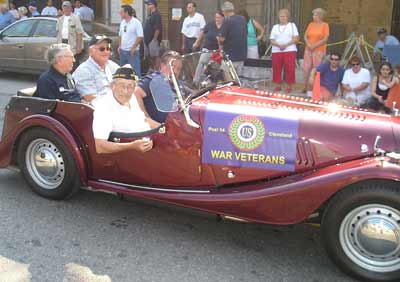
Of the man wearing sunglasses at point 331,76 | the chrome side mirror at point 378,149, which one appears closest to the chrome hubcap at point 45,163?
the chrome side mirror at point 378,149

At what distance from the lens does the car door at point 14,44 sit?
11.5 meters

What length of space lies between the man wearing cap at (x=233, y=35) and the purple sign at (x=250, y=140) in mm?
4607

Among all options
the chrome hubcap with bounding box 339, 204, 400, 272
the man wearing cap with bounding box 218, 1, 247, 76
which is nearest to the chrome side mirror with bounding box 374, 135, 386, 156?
the chrome hubcap with bounding box 339, 204, 400, 272

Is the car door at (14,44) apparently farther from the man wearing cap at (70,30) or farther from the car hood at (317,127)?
the car hood at (317,127)

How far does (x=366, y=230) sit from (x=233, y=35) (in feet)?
18.2

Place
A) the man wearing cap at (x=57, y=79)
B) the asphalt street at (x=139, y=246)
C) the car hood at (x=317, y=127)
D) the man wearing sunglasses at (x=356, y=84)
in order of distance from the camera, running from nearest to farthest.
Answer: the asphalt street at (x=139, y=246) → the car hood at (x=317, y=127) → the man wearing cap at (x=57, y=79) → the man wearing sunglasses at (x=356, y=84)

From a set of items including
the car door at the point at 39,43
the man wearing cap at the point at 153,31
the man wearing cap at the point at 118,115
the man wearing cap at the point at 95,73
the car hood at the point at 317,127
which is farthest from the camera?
the car door at the point at 39,43

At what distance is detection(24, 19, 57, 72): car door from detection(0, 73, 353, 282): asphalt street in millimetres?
6981

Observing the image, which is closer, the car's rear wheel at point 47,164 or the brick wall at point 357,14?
the car's rear wheel at point 47,164

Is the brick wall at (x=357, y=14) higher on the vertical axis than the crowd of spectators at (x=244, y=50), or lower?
higher

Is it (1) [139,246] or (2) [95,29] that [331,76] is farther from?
(2) [95,29]

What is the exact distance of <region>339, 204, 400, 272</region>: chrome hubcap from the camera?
133 inches

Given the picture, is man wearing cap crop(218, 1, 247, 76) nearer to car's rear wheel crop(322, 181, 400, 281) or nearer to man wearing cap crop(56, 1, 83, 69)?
man wearing cap crop(56, 1, 83, 69)

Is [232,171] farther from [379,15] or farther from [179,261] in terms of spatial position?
[379,15]
